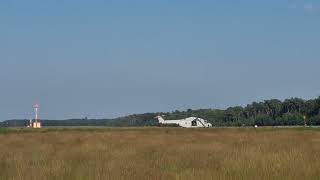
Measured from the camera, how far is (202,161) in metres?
12.8

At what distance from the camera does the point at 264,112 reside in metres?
163

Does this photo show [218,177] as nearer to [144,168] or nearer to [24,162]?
[144,168]

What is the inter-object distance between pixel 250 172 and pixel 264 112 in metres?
155

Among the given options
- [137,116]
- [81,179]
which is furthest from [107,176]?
[137,116]

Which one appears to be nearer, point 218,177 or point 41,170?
point 218,177

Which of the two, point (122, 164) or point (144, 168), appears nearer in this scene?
point (144, 168)

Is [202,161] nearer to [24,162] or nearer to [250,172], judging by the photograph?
[250,172]

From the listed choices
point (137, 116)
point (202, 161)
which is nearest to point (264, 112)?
point (137, 116)

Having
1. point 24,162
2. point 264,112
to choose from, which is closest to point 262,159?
point 24,162

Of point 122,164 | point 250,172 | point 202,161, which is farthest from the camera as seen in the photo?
point 202,161

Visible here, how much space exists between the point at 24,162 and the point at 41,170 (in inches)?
93.6

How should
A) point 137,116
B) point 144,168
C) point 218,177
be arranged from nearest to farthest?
point 218,177 → point 144,168 → point 137,116

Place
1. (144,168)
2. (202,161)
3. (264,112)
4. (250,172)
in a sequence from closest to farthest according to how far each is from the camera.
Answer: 1. (250,172)
2. (144,168)
3. (202,161)
4. (264,112)

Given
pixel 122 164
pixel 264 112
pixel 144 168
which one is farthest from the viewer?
pixel 264 112
